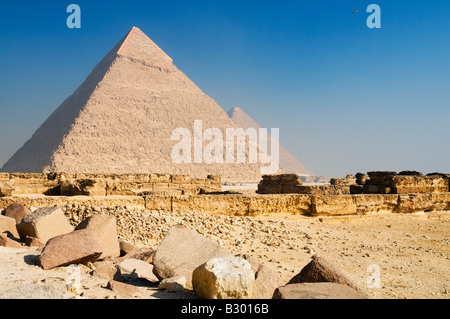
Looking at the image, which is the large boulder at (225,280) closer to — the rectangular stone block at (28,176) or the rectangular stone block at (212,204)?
the rectangular stone block at (212,204)

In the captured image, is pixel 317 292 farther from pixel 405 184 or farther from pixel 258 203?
→ pixel 405 184

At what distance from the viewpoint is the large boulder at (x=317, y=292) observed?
7.55 feet

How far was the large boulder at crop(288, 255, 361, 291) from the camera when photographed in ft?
8.87

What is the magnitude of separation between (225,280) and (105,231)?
1804mm

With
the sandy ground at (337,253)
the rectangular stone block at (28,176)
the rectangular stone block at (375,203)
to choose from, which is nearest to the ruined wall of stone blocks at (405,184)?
the rectangular stone block at (375,203)

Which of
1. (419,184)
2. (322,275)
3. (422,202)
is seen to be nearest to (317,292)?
(322,275)

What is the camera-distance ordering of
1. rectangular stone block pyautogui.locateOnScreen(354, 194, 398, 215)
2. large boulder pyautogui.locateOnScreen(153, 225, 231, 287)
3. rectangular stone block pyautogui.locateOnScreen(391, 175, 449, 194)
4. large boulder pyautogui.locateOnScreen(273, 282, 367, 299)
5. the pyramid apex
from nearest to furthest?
large boulder pyautogui.locateOnScreen(273, 282, 367, 299), large boulder pyautogui.locateOnScreen(153, 225, 231, 287), rectangular stone block pyautogui.locateOnScreen(354, 194, 398, 215), rectangular stone block pyautogui.locateOnScreen(391, 175, 449, 194), the pyramid apex

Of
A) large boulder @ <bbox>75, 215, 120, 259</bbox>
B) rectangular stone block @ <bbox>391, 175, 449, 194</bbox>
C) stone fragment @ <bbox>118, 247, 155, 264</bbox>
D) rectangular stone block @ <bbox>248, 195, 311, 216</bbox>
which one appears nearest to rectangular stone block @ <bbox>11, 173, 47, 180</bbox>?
rectangular stone block @ <bbox>248, 195, 311, 216</bbox>

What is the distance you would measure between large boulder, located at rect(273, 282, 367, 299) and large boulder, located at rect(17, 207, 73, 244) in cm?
261

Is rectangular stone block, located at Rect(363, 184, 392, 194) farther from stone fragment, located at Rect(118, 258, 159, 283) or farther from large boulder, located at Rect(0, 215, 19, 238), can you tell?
large boulder, located at Rect(0, 215, 19, 238)

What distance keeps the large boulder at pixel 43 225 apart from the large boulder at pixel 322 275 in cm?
258

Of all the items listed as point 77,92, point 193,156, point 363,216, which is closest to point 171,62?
point 77,92

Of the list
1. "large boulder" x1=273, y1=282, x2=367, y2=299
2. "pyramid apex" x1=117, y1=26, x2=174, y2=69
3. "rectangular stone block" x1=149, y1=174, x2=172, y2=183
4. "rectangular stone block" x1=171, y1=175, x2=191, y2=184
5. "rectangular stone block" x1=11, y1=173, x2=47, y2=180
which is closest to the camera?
"large boulder" x1=273, y1=282, x2=367, y2=299
